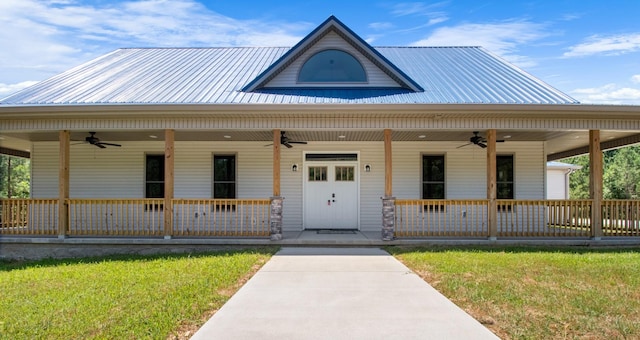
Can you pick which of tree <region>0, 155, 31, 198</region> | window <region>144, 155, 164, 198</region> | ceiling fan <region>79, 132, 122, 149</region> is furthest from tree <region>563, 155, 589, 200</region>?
tree <region>0, 155, 31, 198</region>

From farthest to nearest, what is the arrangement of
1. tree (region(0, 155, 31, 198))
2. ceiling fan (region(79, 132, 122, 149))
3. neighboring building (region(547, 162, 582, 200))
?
tree (region(0, 155, 31, 198)) → neighboring building (region(547, 162, 582, 200)) → ceiling fan (region(79, 132, 122, 149))

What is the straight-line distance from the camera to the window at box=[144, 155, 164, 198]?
1254 cm

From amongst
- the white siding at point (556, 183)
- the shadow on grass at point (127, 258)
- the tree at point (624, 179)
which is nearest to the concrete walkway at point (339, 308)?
the shadow on grass at point (127, 258)

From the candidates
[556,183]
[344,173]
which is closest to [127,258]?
[344,173]

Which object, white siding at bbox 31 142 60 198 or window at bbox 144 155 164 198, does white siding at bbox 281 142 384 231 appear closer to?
window at bbox 144 155 164 198

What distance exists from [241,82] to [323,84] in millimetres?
2318

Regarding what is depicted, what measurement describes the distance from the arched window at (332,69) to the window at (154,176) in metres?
5.11

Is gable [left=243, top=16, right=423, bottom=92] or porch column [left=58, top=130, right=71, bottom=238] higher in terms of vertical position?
gable [left=243, top=16, right=423, bottom=92]

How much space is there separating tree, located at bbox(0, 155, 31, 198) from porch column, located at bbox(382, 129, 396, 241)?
26.9 meters

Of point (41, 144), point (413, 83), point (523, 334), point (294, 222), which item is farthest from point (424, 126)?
point (41, 144)

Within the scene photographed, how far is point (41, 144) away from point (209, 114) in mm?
6698

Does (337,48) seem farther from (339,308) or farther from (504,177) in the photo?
(339,308)

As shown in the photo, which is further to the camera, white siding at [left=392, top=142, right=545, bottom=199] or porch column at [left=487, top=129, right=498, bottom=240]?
white siding at [left=392, top=142, right=545, bottom=199]

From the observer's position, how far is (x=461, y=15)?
13.3 meters
